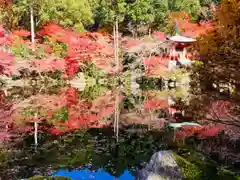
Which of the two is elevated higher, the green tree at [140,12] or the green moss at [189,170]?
the green tree at [140,12]

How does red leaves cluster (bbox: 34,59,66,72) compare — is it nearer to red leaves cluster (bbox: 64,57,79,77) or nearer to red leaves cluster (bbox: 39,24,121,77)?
red leaves cluster (bbox: 64,57,79,77)

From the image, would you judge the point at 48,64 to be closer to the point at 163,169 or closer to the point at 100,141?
the point at 100,141

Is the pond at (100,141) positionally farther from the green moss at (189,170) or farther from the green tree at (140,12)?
the green tree at (140,12)

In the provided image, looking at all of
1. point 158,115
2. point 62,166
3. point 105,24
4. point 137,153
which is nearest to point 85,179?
point 62,166

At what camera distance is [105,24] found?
30.5 meters

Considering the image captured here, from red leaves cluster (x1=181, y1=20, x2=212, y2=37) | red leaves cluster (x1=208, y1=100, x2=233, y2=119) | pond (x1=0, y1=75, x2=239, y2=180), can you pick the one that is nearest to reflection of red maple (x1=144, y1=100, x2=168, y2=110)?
pond (x1=0, y1=75, x2=239, y2=180)

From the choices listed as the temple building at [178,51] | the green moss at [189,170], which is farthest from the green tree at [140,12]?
the green moss at [189,170]

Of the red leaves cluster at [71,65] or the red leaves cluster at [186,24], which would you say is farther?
the red leaves cluster at [186,24]

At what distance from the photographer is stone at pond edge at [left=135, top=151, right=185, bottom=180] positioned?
5.16m

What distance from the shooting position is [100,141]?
10938 millimetres

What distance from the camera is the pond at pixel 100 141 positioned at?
561 cm

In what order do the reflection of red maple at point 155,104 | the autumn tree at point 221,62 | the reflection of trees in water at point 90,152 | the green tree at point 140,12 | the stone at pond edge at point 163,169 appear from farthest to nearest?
the green tree at point 140,12, the reflection of red maple at point 155,104, the reflection of trees in water at point 90,152, the autumn tree at point 221,62, the stone at pond edge at point 163,169

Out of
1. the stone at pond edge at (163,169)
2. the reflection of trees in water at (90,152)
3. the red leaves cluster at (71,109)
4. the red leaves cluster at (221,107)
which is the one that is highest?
the red leaves cluster at (221,107)

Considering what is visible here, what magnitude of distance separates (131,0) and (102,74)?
7.81m
